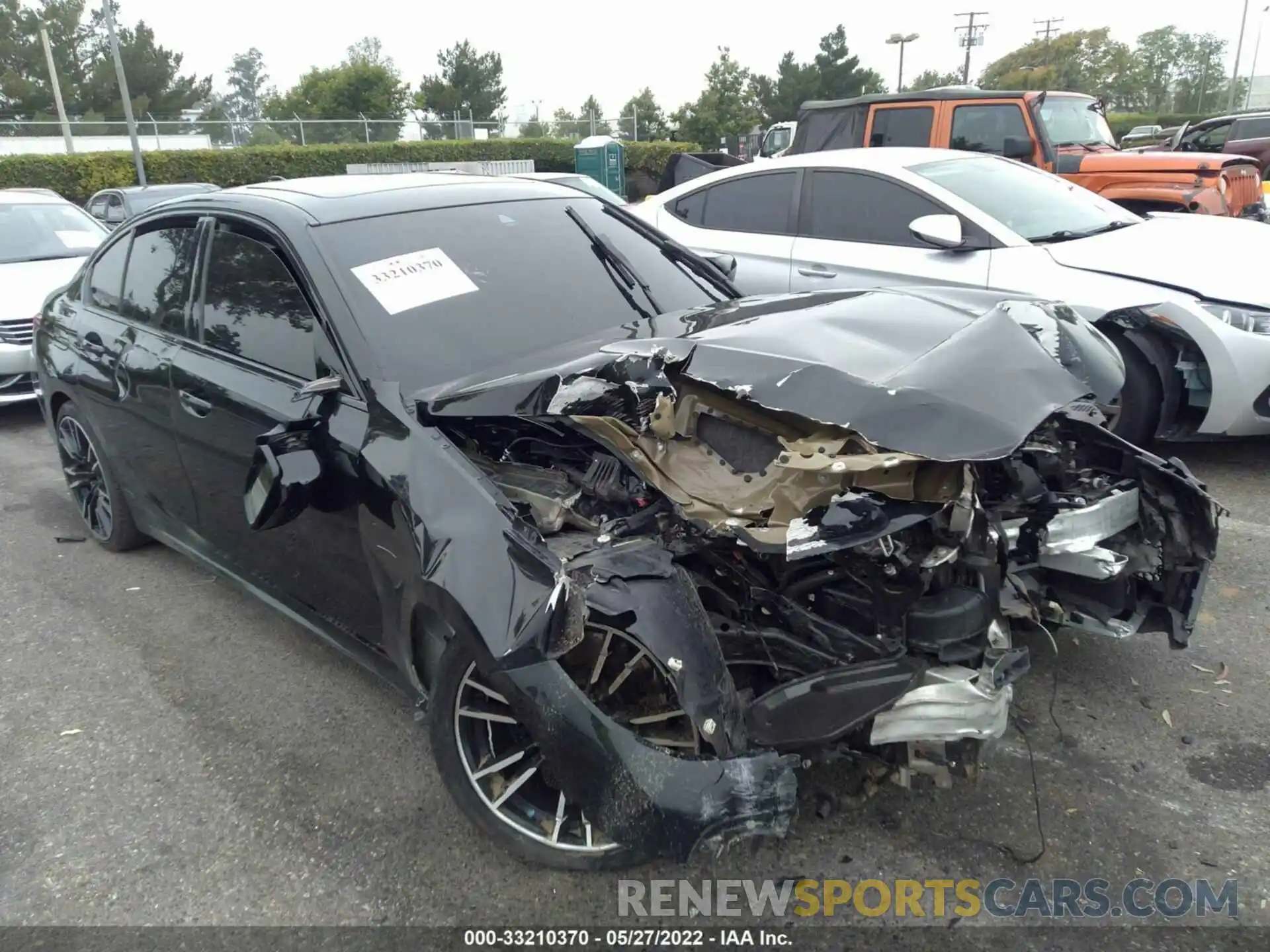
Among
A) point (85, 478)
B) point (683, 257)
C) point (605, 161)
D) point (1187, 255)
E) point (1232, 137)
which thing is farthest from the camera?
point (605, 161)

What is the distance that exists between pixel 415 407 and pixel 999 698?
171cm

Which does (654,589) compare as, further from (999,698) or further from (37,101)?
(37,101)

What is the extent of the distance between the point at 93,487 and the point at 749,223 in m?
4.42

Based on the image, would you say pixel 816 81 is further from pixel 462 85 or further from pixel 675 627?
pixel 675 627

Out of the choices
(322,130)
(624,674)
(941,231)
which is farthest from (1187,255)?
(322,130)

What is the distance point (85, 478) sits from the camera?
15.1 ft

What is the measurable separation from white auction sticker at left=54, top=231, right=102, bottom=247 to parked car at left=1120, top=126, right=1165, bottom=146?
2855cm

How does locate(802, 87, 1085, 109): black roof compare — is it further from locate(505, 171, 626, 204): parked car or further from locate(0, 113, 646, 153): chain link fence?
locate(0, 113, 646, 153): chain link fence

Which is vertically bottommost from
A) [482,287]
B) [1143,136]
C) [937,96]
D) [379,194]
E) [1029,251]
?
[1029,251]

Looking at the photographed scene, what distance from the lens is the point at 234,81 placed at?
320ft

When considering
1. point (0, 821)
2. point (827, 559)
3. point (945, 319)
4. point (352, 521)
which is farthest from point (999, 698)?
point (0, 821)

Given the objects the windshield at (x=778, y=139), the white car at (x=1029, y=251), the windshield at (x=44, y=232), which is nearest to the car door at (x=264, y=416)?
the white car at (x=1029, y=251)

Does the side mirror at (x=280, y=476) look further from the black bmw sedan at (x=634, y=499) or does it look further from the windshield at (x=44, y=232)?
the windshield at (x=44, y=232)

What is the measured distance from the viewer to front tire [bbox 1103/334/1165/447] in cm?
460
